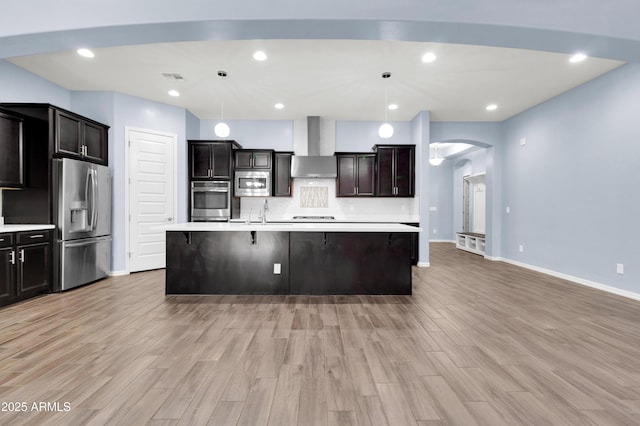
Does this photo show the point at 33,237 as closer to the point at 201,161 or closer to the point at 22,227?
the point at 22,227

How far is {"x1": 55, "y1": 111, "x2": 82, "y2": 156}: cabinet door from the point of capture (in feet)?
13.1

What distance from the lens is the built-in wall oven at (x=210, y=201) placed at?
19.2 ft

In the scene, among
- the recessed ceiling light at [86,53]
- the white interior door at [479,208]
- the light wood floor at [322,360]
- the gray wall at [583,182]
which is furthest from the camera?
the white interior door at [479,208]

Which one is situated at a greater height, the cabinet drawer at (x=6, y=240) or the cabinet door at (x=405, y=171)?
the cabinet door at (x=405, y=171)

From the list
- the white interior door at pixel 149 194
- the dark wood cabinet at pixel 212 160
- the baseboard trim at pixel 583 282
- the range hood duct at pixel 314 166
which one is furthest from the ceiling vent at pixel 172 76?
the baseboard trim at pixel 583 282

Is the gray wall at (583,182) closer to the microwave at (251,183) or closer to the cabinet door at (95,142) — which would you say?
the microwave at (251,183)

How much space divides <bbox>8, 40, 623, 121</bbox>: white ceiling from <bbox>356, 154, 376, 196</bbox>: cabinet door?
3.49 feet

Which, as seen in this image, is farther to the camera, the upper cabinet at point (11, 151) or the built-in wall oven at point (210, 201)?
the built-in wall oven at point (210, 201)

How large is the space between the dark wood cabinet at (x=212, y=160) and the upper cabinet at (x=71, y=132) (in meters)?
1.53

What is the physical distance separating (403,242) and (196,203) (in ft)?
13.9

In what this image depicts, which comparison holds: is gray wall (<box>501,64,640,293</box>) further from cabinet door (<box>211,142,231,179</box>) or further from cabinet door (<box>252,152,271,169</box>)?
cabinet door (<box>211,142,231,179</box>)

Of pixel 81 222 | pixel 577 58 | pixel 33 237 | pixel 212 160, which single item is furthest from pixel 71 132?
pixel 577 58

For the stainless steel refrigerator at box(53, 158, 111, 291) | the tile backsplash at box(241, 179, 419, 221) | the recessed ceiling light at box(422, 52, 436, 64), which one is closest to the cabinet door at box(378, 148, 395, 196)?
the tile backsplash at box(241, 179, 419, 221)

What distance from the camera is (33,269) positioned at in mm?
3674
